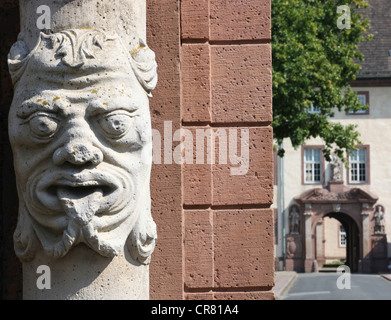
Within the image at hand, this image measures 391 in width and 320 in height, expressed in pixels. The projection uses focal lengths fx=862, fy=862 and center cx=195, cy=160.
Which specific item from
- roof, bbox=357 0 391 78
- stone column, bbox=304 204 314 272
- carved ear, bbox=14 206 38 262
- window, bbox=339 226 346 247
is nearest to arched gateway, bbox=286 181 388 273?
stone column, bbox=304 204 314 272

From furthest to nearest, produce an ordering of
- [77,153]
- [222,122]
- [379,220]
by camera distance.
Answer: [379,220] → [222,122] → [77,153]

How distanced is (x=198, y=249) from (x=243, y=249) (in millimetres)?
317

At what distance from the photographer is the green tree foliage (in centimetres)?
2270

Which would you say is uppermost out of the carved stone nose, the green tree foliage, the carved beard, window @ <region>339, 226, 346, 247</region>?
the green tree foliage

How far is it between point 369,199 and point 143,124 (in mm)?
45395

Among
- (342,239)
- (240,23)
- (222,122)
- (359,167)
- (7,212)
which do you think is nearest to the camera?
(7,212)

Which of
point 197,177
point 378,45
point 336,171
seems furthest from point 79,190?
point 378,45

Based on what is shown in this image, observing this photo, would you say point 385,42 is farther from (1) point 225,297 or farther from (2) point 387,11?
(1) point 225,297

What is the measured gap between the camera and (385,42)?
50469mm

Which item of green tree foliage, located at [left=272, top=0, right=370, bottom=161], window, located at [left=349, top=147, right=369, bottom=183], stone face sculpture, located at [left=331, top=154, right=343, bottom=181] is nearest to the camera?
green tree foliage, located at [left=272, top=0, right=370, bottom=161]

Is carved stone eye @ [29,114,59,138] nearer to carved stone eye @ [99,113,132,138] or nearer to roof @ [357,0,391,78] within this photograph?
carved stone eye @ [99,113,132,138]

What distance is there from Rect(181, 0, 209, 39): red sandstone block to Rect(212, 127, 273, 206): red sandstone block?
689 mm

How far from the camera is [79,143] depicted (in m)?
4.02

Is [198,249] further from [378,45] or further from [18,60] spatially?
[378,45]
